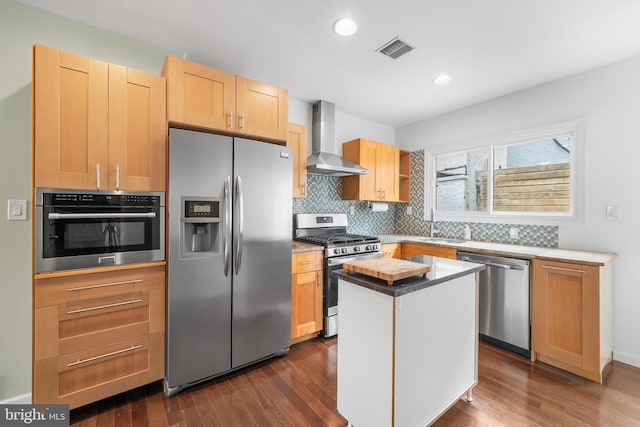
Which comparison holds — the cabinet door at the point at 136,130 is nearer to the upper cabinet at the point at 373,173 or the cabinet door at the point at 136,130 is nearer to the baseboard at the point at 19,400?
the baseboard at the point at 19,400

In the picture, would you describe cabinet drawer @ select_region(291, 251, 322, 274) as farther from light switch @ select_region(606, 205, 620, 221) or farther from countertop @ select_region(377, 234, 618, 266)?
light switch @ select_region(606, 205, 620, 221)

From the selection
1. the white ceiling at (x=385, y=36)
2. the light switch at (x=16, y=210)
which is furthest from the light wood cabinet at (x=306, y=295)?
the light switch at (x=16, y=210)

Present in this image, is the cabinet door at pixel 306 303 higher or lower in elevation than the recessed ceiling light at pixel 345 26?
lower

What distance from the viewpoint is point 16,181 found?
1816 millimetres

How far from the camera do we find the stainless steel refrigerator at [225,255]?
6.38 ft

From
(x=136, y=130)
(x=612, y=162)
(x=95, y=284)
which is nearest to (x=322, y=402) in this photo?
(x=95, y=284)

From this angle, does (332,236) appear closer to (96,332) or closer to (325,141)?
(325,141)

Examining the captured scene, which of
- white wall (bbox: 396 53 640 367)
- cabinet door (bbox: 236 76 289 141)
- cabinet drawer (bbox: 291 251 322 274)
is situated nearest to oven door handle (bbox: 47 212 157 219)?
cabinet door (bbox: 236 76 289 141)

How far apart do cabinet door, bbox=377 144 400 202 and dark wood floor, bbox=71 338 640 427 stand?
2305mm

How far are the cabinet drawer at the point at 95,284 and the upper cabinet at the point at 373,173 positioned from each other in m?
2.49

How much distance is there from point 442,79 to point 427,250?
190 centimetres

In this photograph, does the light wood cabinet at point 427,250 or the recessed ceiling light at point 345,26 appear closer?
the recessed ceiling light at point 345,26

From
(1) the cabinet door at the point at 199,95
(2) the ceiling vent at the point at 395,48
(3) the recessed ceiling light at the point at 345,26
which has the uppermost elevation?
(2) the ceiling vent at the point at 395,48

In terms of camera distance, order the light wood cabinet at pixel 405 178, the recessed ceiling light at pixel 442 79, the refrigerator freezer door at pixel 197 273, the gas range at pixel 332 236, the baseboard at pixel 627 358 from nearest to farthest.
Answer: the refrigerator freezer door at pixel 197 273, the baseboard at pixel 627 358, the recessed ceiling light at pixel 442 79, the gas range at pixel 332 236, the light wood cabinet at pixel 405 178
